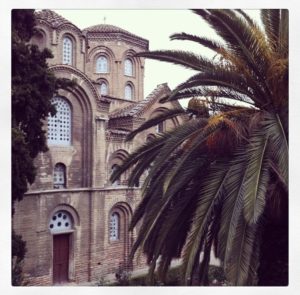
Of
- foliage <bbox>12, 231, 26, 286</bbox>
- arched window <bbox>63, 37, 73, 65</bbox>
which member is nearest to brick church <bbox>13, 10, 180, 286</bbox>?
arched window <bbox>63, 37, 73, 65</bbox>

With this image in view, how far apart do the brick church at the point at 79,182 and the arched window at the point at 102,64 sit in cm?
358

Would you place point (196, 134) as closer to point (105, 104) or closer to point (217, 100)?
point (217, 100)

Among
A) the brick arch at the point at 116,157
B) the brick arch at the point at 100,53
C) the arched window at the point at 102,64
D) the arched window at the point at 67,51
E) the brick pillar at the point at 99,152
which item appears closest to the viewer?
the arched window at the point at 67,51

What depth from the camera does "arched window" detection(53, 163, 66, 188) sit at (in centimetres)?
1128

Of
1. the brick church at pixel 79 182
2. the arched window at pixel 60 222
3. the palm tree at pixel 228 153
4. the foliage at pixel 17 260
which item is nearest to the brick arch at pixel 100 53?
the brick church at pixel 79 182

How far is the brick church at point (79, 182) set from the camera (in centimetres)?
1032

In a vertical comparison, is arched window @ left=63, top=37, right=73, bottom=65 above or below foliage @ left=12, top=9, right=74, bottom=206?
above

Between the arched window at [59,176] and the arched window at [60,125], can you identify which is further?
the arched window at [59,176]

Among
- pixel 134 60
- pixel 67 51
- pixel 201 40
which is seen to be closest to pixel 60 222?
pixel 67 51

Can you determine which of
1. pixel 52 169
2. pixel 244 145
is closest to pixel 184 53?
pixel 244 145

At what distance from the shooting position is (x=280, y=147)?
6.02m

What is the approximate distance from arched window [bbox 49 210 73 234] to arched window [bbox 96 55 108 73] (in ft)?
22.2

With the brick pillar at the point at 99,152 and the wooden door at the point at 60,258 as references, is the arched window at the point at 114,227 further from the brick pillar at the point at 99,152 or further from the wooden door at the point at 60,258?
the wooden door at the point at 60,258

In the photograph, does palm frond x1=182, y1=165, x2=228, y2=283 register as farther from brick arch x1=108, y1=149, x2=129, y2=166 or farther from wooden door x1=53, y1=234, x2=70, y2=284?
brick arch x1=108, y1=149, x2=129, y2=166
